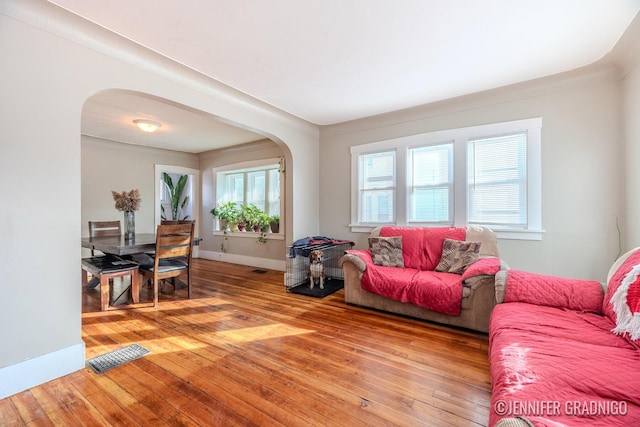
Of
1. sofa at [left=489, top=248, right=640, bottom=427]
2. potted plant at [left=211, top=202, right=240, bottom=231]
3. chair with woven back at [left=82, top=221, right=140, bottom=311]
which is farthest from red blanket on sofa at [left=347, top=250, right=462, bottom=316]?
potted plant at [left=211, top=202, right=240, bottom=231]

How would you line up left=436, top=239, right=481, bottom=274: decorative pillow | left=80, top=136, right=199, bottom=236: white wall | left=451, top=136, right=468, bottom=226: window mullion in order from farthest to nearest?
1. left=80, top=136, right=199, bottom=236: white wall
2. left=451, top=136, right=468, bottom=226: window mullion
3. left=436, top=239, right=481, bottom=274: decorative pillow

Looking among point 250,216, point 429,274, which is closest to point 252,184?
point 250,216

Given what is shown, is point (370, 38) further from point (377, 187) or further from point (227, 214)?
point (227, 214)

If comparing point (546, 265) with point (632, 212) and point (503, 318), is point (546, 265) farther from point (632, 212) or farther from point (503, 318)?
point (503, 318)

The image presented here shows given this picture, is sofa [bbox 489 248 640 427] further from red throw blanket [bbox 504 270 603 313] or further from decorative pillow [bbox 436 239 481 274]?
decorative pillow [bbox 436 239 481 274]

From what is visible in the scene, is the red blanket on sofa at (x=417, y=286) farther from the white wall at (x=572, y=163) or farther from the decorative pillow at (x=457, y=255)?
the white wall at (x=572, y=163)

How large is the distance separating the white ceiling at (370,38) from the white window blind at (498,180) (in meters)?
0.72

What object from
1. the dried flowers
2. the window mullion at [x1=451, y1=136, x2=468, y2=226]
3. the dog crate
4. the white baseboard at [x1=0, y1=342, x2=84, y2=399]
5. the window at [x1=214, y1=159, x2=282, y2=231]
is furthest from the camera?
the window at [x1=214, y1=159, x2=282, y2=231]

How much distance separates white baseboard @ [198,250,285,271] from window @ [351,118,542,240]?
1.78 m

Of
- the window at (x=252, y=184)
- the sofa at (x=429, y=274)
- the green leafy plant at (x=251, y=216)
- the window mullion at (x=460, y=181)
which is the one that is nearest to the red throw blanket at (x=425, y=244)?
the sofa at (x=429, y=274)

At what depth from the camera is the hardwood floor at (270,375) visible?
155 centimetres

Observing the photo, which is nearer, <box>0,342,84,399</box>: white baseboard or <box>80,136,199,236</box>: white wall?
<box>0,342,84,399</box>: white baseboard

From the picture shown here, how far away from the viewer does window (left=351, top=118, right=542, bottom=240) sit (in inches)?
126

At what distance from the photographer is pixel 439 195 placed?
3.78m
